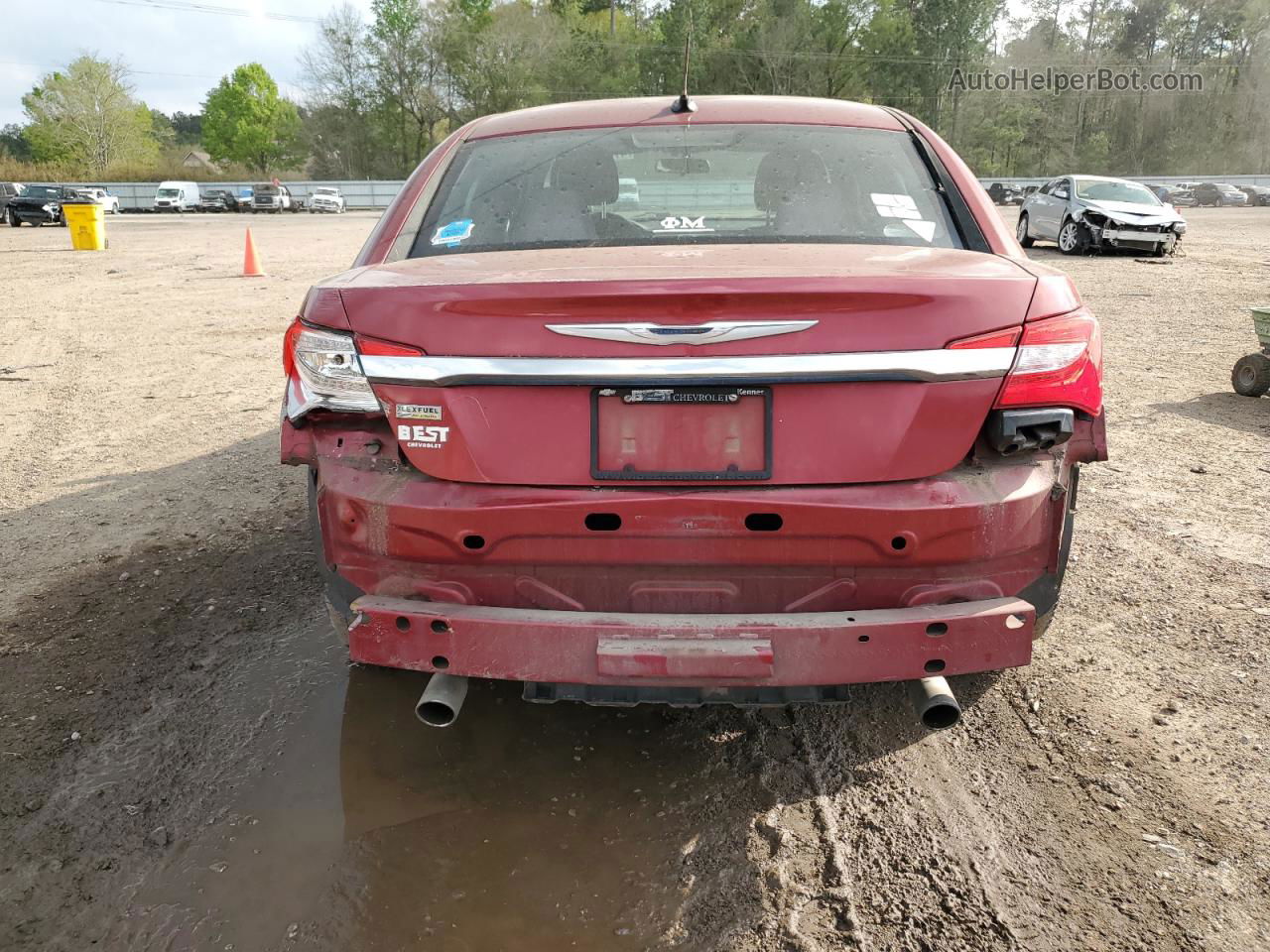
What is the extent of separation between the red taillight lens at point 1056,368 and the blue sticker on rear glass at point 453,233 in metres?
1.64

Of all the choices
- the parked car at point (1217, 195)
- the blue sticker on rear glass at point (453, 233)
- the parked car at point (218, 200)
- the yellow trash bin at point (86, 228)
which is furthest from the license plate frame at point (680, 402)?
the parked car at point (218, 200)

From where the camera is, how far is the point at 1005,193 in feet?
149

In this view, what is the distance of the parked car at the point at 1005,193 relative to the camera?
44.0m

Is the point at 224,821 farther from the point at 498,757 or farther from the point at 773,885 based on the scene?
the point at 773,885

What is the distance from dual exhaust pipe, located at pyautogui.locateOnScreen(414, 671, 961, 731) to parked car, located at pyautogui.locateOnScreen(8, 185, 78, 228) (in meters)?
37.9

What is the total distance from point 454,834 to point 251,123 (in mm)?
103473

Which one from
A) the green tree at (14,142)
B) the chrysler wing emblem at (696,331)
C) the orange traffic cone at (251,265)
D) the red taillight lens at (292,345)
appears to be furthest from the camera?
the green tree at (14,142)

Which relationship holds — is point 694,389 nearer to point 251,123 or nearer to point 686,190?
point 686,190

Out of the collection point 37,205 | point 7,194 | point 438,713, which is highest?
point 7,194

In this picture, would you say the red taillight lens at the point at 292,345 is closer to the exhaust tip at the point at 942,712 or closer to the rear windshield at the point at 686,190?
the rear windshield at the point at 686,190

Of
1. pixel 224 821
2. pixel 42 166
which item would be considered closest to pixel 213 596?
pixel 224 821

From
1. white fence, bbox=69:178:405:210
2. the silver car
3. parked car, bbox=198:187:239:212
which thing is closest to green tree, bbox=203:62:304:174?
white fence, bbox=69:178:405:210

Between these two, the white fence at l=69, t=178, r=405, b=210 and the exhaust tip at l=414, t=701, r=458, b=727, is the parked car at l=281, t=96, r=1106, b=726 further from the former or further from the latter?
the white fence at l=69, t=178, r=405, b=210

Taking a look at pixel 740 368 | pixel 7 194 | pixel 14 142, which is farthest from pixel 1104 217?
pixel 14 142
